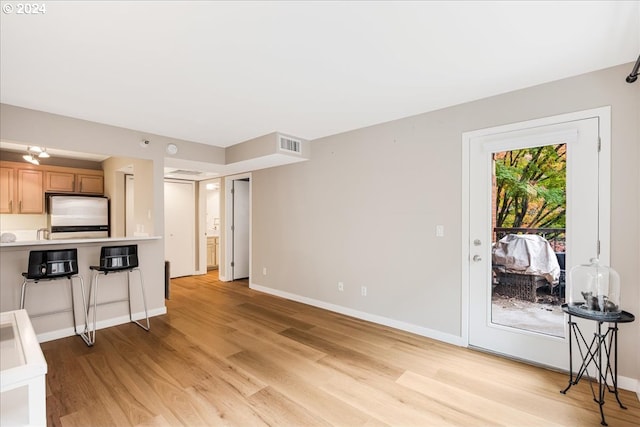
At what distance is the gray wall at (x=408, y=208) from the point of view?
2.25m

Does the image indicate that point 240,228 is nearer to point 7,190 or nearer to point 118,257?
point 118,257

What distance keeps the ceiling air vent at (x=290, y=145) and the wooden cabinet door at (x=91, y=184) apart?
390cm

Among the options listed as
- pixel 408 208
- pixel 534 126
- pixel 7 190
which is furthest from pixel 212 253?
pixel 534 126

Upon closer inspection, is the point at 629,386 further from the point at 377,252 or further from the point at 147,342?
the point at 147,342

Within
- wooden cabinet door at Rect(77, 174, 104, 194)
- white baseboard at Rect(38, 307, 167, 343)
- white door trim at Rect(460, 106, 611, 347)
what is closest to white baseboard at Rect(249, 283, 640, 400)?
white door trim at Rect(460, 106, 611, 347)

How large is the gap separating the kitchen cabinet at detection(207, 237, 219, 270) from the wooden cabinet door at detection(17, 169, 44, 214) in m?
3.29

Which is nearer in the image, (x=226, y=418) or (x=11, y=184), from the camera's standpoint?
(x=226, y=418)

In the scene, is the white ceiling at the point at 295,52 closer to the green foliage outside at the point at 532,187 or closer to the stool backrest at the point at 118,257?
the green foliage outside at the point at 532,187

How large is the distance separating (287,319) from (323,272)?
0.85 metres

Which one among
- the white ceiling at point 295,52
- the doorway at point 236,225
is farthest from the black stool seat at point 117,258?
the doorway at point 236,225

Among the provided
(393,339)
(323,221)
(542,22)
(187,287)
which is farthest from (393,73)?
(187,287)

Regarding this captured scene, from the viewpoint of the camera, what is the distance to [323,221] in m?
4.31

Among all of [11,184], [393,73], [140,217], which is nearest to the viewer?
[393,73]

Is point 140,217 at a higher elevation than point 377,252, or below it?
higher
